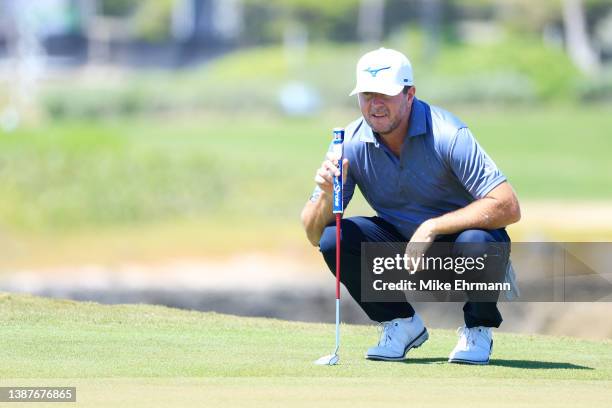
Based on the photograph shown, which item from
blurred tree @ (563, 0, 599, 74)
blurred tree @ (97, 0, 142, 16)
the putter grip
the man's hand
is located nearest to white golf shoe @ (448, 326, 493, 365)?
the man's hand

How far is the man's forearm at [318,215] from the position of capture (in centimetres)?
738

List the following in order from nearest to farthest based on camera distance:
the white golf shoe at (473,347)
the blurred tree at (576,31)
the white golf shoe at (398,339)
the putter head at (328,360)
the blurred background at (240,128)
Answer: the putter head at (328,360), the white golf shoe at (473,347), the white golf shoe at (398,339), the blurred background at (240,128), the blurred tree at (576,31)

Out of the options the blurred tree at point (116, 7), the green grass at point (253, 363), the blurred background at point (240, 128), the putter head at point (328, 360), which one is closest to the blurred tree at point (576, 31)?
the blurred background at point (240, 128)

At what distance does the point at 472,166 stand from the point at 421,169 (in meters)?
0.27

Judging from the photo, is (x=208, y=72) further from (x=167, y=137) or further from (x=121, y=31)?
(x=167, y=137)

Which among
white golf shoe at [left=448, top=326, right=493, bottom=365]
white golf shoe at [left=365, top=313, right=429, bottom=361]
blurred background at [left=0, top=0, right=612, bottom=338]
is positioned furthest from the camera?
blurred background at [left=0, top=0, right=612, bottom=338]

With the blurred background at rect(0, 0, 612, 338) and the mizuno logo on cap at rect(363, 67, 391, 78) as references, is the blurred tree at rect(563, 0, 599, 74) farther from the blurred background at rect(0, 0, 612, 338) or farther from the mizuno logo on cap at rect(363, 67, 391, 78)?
the mizuno logo on cap at rect(363, 67, 391, 78)

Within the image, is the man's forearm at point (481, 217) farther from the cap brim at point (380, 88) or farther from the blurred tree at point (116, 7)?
the blurred tree at point (116, 7)

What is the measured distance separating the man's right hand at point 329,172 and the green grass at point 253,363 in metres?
0.79

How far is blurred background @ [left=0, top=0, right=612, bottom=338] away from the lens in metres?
32.2

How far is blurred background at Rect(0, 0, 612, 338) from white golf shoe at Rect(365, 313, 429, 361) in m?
4.05

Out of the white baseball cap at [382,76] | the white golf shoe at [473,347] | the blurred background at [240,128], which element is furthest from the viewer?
the blurred background at [240,128]

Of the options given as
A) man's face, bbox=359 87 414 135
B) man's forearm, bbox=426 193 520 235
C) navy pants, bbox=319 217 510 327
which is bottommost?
navy pants, bbox=319 217 510 327

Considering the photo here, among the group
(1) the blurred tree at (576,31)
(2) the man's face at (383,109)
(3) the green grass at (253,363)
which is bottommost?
(3) the green grass at (253,363)
